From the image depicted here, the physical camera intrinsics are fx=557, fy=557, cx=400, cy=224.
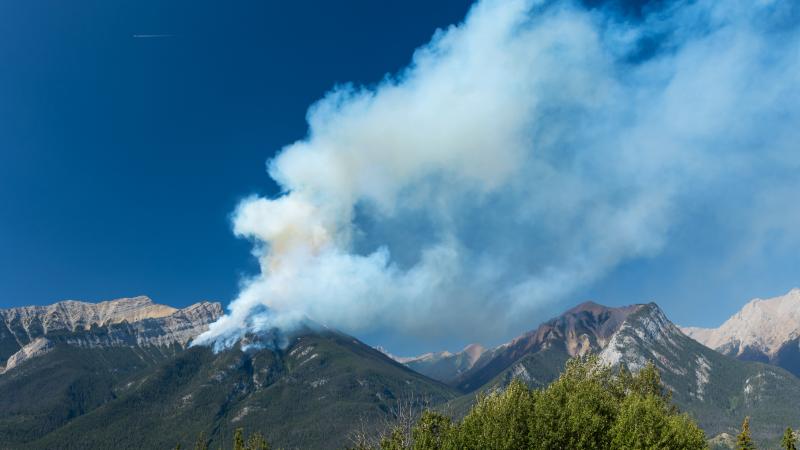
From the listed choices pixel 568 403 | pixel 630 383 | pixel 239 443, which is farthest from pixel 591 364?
pixel 239 443

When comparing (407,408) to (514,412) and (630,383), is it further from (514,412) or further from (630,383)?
(630,383)

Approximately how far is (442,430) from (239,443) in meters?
71.0

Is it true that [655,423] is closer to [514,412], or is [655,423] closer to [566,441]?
[566,441]

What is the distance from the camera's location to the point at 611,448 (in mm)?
60656

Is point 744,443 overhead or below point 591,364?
below

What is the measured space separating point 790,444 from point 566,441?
46.1m

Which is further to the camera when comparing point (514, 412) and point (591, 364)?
point (591, 364)

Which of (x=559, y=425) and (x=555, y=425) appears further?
(x=555, y=425)

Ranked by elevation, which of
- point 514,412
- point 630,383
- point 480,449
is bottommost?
point 480,449

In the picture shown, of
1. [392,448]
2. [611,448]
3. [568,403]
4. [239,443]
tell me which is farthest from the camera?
[239,443]

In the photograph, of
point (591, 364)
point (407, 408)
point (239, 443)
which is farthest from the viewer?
point (239, 443)

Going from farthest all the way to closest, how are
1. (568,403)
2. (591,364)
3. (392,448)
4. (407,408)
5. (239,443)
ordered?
(239,443), (591,364), (407,408), (392,448), (568,403)

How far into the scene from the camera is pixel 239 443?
126m

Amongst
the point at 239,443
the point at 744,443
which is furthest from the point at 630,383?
the point at 239,443
